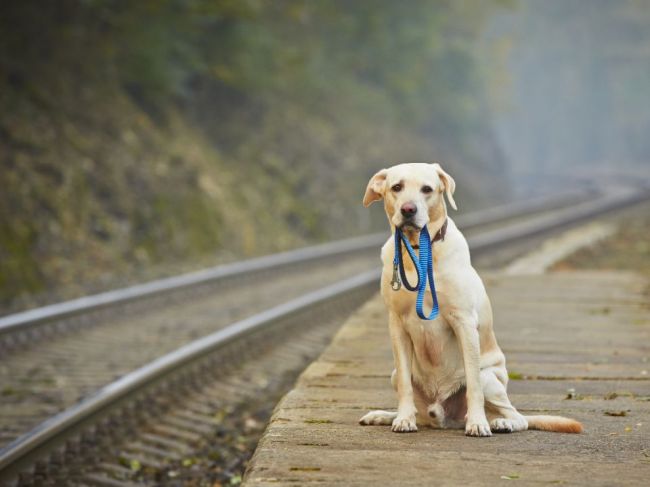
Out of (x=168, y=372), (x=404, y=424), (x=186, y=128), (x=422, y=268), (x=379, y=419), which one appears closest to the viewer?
(x=422, y=268)

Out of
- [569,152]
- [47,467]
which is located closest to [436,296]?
[47,467]

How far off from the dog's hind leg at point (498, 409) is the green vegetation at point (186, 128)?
8223 millimetres

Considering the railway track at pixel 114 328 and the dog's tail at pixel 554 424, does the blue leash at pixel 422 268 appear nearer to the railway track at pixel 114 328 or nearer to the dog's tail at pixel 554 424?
the dog's tail at pixel 554 424

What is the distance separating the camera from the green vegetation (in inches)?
547

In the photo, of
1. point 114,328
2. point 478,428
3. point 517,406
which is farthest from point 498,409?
point 114,328

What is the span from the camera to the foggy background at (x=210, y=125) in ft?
46.1

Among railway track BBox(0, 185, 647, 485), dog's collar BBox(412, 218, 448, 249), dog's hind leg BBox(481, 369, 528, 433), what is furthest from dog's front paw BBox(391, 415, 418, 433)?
railway track BBox(0, 185, 647, 485)

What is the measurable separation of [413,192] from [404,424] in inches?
38.2

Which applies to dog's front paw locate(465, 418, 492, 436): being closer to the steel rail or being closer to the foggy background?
the steel rail

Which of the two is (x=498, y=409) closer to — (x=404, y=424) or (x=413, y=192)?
(x=404, y=424)

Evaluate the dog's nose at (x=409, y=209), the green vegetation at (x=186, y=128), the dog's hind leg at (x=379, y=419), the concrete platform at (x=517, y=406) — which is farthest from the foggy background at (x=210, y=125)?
the dog's nose at (x=409, y=209)

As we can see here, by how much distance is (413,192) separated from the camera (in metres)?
3.48

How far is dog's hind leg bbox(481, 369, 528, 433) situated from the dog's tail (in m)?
0.04

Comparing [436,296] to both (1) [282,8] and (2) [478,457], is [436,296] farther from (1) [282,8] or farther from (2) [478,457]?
(1) [282,8]
